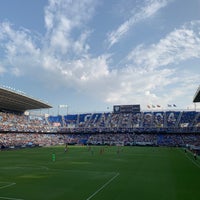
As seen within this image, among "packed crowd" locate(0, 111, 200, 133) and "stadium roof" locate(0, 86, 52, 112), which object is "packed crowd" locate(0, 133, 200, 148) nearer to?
"packed crowd" locate(0, 111, 200, 133)

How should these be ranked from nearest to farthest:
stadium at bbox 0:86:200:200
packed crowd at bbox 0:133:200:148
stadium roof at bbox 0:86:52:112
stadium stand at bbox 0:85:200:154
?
stadium at bbox 0:86:200:200, stadium roof at bbox 0:86:52:112, packed crowd at bbox 0:133:200:148, stadium stand at bbox 0:85:200:154

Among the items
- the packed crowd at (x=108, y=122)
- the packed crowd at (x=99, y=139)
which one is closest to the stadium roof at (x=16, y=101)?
the packed crowd at (x=108, y=122)

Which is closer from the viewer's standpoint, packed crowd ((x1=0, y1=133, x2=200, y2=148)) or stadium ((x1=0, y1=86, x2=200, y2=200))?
stadium ((x1=0, y1=86, x2=200, y2=200))

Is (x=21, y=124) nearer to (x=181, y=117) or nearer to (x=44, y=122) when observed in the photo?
(x=44, y=122)

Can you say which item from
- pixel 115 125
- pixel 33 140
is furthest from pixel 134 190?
pixel 115 125

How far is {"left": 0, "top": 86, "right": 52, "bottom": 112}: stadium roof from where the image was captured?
71.7 metres

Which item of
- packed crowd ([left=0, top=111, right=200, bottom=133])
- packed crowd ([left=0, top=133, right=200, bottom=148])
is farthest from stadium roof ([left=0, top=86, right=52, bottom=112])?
packed crowd ([left=0, top=133, right=200, bottom=148])

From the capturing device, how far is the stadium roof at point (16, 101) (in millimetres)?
71700

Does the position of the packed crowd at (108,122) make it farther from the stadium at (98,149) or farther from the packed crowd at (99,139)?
the packed crowd at (99,139)

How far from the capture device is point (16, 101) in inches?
3297

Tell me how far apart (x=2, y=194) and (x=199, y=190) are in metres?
15.9

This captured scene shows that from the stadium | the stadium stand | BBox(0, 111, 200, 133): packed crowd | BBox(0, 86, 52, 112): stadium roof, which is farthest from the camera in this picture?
→ BBox(0, 111, 200, 133): packed crowd

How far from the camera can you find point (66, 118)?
13300cm

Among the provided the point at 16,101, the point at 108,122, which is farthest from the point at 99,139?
the point at 16,101
